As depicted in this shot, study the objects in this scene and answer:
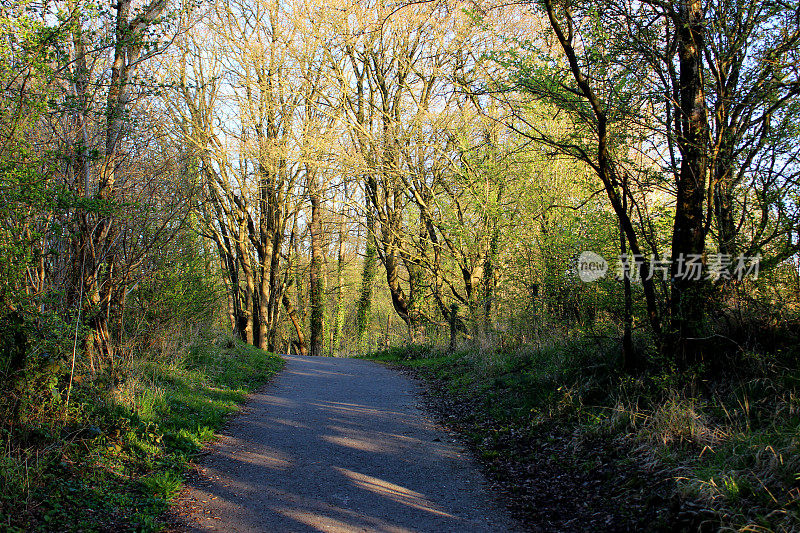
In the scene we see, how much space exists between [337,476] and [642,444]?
3211 millimetres

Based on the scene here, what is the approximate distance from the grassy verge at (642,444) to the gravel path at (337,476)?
55 cm

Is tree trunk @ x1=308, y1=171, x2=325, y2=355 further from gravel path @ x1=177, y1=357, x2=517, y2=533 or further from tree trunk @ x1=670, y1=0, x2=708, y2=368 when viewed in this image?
tree trunk @ x1=670, y1=0, x2=708, y2=368

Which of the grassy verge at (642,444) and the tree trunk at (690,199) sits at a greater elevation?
the tree trunk at (690,199)

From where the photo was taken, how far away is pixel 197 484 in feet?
17.0

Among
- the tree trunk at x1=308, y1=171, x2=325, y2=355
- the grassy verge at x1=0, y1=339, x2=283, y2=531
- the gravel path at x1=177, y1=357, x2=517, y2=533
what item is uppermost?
the tree trunk at x1=308, y1=171, x2=325, y2=355

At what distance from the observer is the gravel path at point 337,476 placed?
4.52 meters

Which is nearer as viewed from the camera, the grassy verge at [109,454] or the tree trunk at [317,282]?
the grassy verge at [109,454]

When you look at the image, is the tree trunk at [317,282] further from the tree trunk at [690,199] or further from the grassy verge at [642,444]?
the tree trunk at [690,199]

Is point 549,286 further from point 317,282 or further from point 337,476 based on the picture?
point 317,282

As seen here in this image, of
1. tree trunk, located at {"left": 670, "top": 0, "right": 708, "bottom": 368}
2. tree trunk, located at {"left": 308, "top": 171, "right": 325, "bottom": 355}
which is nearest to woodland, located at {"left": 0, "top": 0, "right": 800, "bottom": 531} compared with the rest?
tree trunk, located at {"left": 670, "top": 0, "right": 708, "bottom": 368}

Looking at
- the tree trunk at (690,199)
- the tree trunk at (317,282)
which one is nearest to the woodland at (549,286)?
the tree trunk at (690,199)

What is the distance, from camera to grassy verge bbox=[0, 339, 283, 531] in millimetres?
4285

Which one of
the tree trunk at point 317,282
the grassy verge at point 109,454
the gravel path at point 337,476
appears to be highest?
the tree trunk at point 317,282

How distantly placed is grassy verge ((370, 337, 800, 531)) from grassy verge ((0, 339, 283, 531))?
3.56 meters
